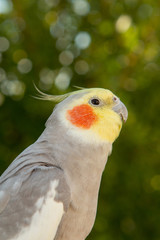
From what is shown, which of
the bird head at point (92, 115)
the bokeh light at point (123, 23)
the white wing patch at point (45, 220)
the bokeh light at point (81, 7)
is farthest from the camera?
the bokeh light at point (81, 7)

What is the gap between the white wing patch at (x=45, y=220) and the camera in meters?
2.62

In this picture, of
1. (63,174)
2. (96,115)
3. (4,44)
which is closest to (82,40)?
(4,44)

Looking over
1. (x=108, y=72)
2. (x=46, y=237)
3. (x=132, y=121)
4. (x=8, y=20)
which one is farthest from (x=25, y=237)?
(x=8, y=20)

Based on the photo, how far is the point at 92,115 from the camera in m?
3.29

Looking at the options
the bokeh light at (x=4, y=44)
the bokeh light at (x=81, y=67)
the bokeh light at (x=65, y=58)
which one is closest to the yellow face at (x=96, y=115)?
the bokeh light at (x=81, y=67)

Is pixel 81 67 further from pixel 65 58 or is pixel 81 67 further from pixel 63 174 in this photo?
pixel 63 174

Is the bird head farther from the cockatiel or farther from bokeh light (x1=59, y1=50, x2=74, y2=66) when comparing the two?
bokeh light (x1=59, y1=50, x2=74, y2=66)

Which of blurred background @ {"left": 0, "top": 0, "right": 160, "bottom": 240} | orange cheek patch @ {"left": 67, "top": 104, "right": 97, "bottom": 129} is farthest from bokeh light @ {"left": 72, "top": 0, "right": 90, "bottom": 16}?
orange cheek patch @ {"left": 67, "top": 104, "right": 97, "bottom": 129}

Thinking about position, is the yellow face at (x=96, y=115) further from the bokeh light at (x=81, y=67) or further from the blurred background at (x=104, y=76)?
the bokeh light at (x=81, y=67)

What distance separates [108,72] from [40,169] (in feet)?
11.0

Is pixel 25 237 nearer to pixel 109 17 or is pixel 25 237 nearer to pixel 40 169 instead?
pixel 40 169

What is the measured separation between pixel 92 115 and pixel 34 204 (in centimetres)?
95

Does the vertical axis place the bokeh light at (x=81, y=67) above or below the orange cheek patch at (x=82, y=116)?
below

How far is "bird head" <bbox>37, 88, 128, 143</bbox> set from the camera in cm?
321
